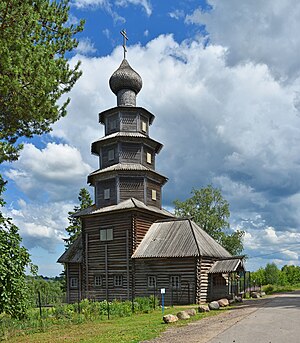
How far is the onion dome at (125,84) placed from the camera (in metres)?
34.2

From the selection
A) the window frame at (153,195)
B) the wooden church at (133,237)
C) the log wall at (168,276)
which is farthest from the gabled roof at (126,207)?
the log wall at (168,276)

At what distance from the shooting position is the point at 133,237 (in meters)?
29.4

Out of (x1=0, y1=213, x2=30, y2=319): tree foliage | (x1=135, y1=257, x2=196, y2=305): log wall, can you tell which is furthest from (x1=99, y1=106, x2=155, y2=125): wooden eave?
(x1=0, y1=213, x2=30, y2=319): tree foliage

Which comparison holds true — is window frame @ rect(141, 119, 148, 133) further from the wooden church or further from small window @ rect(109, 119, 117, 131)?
small window @ rect(109, 119, 117, 131)

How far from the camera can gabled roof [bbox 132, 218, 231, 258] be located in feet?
90.1

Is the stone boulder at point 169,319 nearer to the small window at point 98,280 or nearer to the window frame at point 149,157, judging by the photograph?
the small window at point 98,280

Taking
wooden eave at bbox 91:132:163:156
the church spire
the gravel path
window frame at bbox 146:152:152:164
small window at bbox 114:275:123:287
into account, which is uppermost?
the church spire

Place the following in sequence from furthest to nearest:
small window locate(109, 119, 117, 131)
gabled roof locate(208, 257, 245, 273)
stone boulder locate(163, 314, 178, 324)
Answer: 1. small window locate(109, 119, 117, 131)
2. gabled roof locate(208, 257, 245, 273)
3. stone boulder locate(163, 314, 178, 324)

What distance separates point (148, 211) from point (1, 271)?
1914cm

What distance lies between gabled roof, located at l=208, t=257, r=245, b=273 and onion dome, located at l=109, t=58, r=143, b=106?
14.8 m

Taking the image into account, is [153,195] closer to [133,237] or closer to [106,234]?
[133,237]

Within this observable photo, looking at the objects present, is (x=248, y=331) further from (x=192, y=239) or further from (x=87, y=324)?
(x=192, y=239)

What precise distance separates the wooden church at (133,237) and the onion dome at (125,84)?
82 millimetres

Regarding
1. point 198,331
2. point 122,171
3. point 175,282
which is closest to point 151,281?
point 175,282
